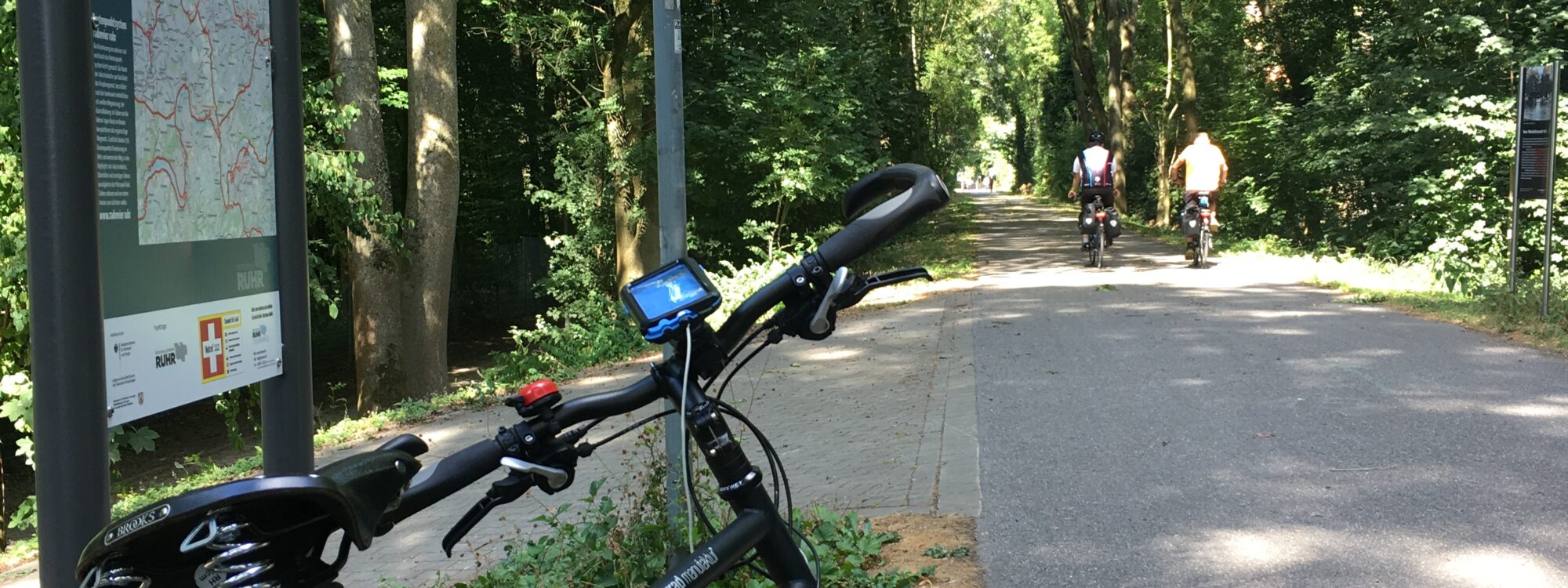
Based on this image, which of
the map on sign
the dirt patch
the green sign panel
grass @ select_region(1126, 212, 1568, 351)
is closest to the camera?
the green sign panel

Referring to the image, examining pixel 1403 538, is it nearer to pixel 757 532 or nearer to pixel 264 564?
pixel 757 532

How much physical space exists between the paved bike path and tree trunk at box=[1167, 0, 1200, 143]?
16566 mm

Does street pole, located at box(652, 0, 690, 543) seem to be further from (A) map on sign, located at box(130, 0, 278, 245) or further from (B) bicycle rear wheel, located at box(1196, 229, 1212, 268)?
(B) bicycle rear wheel, located at box(1196, 229, 1212, 268)

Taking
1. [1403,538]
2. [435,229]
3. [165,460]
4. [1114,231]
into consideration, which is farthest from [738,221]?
[1403,538]

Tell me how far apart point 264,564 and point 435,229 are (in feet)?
41.2

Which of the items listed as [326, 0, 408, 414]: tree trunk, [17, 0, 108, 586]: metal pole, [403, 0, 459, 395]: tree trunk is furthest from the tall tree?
[17, 0, 108, 586]: metal pole

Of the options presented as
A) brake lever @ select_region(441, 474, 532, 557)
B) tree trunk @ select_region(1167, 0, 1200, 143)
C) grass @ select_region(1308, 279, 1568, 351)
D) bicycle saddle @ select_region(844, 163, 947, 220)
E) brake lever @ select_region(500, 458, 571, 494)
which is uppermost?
tree trunk @ select_region(1167, 0, 1200, 143)

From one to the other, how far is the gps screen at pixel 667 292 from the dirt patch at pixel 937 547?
8.35 ft

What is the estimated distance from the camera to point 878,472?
6473mm

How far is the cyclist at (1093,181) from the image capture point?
17.5m

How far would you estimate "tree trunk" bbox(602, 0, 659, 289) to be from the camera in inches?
771

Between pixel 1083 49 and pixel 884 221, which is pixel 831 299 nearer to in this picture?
pixel 884 221

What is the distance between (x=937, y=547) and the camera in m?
4.92

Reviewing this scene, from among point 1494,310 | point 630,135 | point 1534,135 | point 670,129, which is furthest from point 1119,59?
point 670,129
